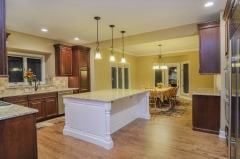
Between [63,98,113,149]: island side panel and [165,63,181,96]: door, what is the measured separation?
6646 millimetres

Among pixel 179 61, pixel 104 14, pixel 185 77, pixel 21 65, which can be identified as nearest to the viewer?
pixel 104 14

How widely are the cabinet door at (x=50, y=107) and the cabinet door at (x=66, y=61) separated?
102cm

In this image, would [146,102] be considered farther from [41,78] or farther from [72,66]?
[41,78]

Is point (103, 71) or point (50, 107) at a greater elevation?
point (103, 71)

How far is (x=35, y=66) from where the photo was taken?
16.8 feet

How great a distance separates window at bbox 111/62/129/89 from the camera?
24.2ft

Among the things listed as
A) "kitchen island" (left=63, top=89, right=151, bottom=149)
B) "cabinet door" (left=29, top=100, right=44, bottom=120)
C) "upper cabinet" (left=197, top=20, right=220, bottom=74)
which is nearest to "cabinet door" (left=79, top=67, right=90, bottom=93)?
"cabinet door" (left=29, top=100, right=44, bottom=120)

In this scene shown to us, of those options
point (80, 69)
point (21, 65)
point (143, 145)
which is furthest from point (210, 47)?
point (21, 65)

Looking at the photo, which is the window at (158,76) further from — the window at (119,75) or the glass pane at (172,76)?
the window at (119,75)

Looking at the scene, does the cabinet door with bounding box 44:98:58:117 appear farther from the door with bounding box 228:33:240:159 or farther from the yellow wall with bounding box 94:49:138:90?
the door with bounding box 228:33:240:159

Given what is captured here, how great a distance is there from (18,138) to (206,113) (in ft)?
11.5

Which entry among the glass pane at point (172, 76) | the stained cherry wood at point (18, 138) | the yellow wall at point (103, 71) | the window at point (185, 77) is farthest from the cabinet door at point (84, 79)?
the window at point (185, 77)

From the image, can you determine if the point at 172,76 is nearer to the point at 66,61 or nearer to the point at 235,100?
the point at 66,61

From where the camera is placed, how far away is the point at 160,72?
8.91 meters
